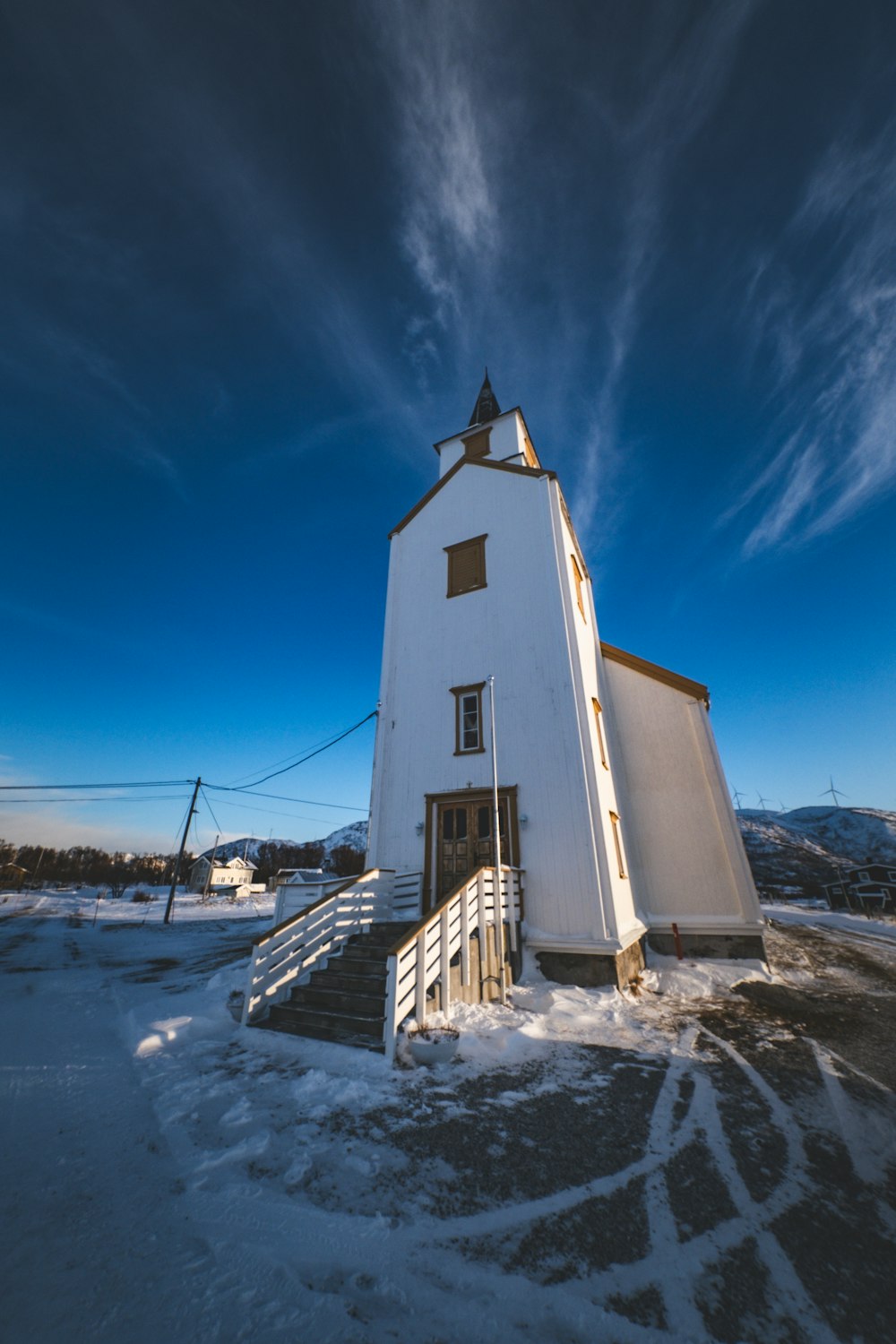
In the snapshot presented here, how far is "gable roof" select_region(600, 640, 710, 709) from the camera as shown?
14898 millimetres

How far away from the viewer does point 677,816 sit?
14.2 meters

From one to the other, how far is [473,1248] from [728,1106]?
3476 millimetres

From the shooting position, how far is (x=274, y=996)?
25.4 feet

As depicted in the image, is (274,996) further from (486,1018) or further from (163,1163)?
(163,1163)

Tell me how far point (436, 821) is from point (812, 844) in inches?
4693

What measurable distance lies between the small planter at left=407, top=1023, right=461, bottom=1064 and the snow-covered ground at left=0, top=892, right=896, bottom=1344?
227 mm

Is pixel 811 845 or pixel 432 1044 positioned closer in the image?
pixel 432 1044

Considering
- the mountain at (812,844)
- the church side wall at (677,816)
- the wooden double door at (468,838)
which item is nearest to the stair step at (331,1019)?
the wooden double door at (468,838)

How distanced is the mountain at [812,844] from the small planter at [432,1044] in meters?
51.2

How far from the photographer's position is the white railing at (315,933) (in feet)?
24.8

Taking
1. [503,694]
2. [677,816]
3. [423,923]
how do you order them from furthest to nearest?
1. [677,816]
2. [503,694]
3. [423,923]

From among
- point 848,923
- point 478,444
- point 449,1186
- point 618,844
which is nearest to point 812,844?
point 848,923

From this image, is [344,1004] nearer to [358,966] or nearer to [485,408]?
[358,966]

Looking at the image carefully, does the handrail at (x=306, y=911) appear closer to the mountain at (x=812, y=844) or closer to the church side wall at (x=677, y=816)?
the church side wall at (x=677, y=816)
